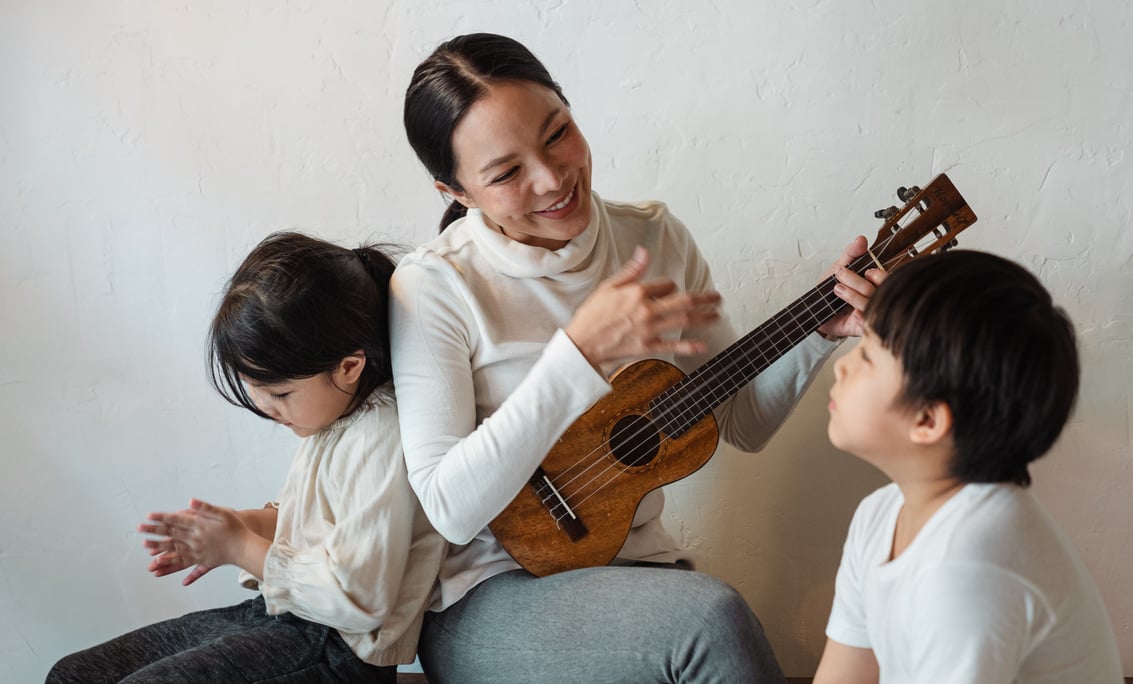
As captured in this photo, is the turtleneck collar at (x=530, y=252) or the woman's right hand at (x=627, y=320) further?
the turtleneck collar at (x=530, y=252)

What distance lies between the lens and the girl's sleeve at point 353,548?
1258 mm

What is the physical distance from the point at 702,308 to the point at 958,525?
40cm

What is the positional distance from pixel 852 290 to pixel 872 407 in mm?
328

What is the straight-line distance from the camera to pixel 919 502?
3.22ft

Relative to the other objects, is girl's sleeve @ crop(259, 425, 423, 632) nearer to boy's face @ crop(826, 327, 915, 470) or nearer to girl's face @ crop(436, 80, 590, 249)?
girl's face @ crop(436, 80, 590, 249)

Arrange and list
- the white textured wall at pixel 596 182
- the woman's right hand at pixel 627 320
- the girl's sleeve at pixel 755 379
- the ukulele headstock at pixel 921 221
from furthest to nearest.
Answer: the white textured wall at pixel 596 182 → the girl's sleeve at pixel 755 379 → the ukulele headstock at pixel 921 221 → the woman's right hand at pixel 627 320

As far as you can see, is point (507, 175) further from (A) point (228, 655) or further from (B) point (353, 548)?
(A) point (228, 655)

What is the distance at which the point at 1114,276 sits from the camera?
1.57 metres

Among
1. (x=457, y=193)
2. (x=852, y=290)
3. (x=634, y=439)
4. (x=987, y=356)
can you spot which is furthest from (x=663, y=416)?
(x=987, y=356)

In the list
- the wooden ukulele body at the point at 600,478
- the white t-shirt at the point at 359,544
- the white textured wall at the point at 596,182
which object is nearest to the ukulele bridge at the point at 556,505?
the wooden ukulele body at the point at 600,478

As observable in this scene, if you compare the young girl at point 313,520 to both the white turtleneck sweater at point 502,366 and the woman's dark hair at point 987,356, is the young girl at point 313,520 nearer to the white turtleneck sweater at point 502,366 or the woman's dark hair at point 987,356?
the white turtleneck sweater at point 502,366

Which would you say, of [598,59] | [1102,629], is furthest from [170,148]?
[1102,629]

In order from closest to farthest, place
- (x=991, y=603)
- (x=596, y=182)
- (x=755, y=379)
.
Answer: (x=991, y=603) < (x=755, y=379) < (x=596, y=182)

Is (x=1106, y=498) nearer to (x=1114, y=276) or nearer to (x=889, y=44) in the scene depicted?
(x=1114, y=276)
